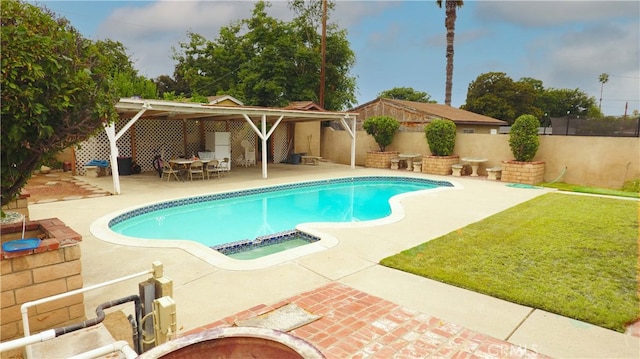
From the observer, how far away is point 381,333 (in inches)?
119

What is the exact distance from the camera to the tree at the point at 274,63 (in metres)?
22.5

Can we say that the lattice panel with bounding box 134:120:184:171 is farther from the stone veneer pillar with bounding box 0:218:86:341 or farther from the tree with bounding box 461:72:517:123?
the tree with bounding box 461:72:517:123

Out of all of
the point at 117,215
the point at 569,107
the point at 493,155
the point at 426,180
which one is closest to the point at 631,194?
the point at 493,155

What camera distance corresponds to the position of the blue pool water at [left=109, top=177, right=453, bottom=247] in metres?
7.34

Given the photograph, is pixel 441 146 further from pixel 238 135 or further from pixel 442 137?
pixel 238 135

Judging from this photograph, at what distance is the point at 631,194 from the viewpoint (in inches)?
394

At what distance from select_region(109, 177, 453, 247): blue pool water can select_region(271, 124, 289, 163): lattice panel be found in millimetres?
6453

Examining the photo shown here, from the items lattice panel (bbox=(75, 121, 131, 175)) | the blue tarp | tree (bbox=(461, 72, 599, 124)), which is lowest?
the blue tarp

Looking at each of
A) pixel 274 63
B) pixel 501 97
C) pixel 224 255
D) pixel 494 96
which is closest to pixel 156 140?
pixel 274 63

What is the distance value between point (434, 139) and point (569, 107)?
4188 centimetres

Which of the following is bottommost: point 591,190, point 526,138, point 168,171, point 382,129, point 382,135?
point 591,190

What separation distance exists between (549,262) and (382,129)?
12159mm

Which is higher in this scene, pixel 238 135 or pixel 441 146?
pixel 238 135

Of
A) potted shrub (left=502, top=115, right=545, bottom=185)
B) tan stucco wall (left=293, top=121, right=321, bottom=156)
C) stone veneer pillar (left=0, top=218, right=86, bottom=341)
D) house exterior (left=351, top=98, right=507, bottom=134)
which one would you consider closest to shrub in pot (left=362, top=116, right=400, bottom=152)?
house exterior (left=351, top=98, right=507, bottom=134)
